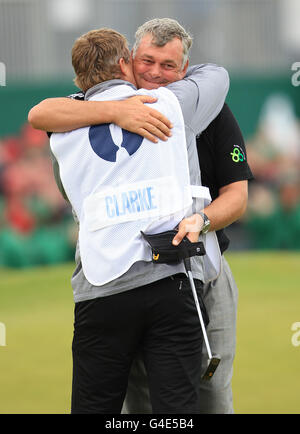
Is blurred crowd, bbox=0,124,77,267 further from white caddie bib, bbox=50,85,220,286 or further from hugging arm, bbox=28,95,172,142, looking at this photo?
white caddie bib, bbox=50,85,220,286

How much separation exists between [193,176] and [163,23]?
58cm

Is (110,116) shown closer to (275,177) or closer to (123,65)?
(123,65)

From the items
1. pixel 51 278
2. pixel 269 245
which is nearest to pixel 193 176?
pixel 51 278

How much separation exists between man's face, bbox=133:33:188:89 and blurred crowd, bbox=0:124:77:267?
Answer: 7.06 meters

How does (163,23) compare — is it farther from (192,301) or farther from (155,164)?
(192,301)

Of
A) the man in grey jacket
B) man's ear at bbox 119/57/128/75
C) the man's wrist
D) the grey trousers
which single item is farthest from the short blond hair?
the grey trousers

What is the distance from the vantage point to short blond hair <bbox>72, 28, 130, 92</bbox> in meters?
2.43

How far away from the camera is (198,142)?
9.20ft

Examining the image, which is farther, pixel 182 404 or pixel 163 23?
pixel 163 23

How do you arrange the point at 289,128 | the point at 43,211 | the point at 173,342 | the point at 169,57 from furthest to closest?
the point at 289,128 < the point at 43,211 < the point at 169,57 < the point at 173,342

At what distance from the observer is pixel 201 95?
2.52 metres

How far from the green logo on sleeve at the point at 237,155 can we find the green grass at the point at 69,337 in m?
1.87

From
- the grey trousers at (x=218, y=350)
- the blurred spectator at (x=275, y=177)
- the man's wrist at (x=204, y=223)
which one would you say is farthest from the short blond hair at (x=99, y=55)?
the blurred spectator at (x=275, y=177)

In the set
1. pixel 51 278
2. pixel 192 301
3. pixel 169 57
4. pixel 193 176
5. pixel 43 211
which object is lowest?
pixel 51 278
